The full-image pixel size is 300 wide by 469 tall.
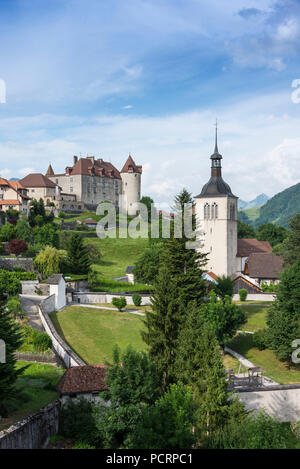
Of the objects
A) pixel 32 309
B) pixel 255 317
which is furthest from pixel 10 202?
pixel 255 317

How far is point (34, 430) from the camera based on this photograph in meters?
17.0

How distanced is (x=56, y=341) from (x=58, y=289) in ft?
33.6

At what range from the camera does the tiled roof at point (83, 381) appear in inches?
767

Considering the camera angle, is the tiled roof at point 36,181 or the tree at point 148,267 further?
the tiled roof at point 36,181

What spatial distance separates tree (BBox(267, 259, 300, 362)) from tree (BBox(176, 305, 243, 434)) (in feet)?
30.1

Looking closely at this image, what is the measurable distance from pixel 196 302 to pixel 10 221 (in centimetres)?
4801

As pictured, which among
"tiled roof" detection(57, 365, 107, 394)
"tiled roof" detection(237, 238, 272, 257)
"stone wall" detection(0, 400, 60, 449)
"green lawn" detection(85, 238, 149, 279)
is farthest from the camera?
"green lawn" detection(85, 238, 149, 279)

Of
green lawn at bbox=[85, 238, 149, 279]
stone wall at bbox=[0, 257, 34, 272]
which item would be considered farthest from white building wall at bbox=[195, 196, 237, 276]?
stone wall at bbox=[0, 257, 34, 272]

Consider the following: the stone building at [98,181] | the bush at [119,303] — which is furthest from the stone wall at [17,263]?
the stone building at [98,181]

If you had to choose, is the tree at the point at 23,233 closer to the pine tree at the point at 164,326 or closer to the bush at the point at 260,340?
the pine tree at the point at 164,326

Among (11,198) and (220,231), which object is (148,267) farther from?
(11,198)

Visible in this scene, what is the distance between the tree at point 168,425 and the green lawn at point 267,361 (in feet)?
39.2

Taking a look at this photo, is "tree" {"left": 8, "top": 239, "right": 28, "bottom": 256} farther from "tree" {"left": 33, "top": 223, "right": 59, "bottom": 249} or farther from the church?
the church

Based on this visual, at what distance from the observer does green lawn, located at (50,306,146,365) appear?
30219 millimetres
